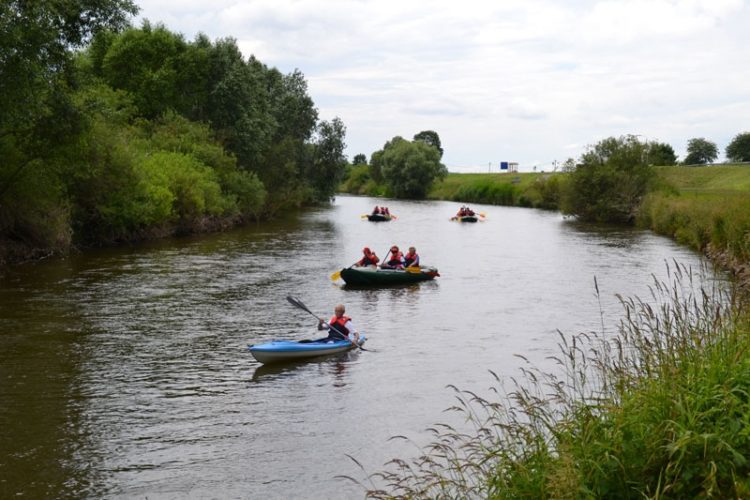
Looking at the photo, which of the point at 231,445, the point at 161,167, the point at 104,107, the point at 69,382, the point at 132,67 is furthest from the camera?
the point at 132,67

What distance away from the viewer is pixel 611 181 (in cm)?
5778

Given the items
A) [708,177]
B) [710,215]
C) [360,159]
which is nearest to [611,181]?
[708,177]

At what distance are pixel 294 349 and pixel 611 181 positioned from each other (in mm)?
47272

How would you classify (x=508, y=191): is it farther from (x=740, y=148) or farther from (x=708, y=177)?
(x=740, y=148)

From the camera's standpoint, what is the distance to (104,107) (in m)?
25.1

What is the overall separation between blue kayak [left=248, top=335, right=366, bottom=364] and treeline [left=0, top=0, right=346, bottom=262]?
36.6ft

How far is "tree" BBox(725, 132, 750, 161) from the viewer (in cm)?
9608

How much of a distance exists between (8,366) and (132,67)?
1587 inches

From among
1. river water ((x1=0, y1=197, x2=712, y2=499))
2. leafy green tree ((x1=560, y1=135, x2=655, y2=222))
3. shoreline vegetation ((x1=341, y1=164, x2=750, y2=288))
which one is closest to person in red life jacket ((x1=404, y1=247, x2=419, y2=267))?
river water ((x1=0, y1=197, x2=712, y2=499))

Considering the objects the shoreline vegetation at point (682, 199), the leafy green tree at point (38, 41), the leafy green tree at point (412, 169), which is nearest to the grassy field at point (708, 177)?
the shoreline vegetation at point (682, 199)

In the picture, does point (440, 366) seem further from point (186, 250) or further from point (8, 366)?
point (186, 250)

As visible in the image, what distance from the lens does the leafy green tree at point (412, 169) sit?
10125cm

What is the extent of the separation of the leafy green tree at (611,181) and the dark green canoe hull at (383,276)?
109 ft

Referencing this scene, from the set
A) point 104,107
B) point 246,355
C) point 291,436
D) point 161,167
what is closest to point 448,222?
point 161,167
